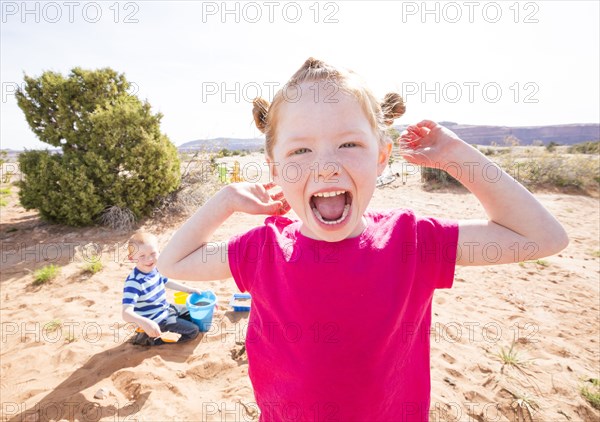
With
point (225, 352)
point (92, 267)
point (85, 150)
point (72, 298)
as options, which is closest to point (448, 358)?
point (225, 352)

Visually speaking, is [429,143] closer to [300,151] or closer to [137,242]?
[300,151]

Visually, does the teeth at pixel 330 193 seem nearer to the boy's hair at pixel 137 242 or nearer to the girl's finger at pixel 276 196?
the girl's finger at pixel 276 196

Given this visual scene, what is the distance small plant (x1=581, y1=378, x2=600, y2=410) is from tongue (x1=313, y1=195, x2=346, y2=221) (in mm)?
3181

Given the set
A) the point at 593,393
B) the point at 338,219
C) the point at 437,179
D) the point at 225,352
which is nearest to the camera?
the point at 338,219

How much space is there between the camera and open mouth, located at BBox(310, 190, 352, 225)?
4.39 ft

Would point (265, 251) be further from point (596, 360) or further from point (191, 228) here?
point (596, 360)

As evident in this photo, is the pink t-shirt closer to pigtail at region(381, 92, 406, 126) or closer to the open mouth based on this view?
the open mouth

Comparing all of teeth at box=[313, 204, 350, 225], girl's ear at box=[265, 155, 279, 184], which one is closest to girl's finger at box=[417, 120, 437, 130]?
teeth at box=[313, 204, 350, 225]

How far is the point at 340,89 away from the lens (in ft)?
4.24

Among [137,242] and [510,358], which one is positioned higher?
[137,242]

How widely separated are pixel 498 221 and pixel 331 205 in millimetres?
670

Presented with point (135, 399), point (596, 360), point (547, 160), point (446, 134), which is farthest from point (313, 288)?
point (547, 160)

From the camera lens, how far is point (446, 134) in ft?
4.91

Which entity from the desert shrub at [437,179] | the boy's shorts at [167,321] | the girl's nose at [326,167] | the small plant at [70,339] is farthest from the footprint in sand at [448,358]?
the desert shrub at [437,179]
